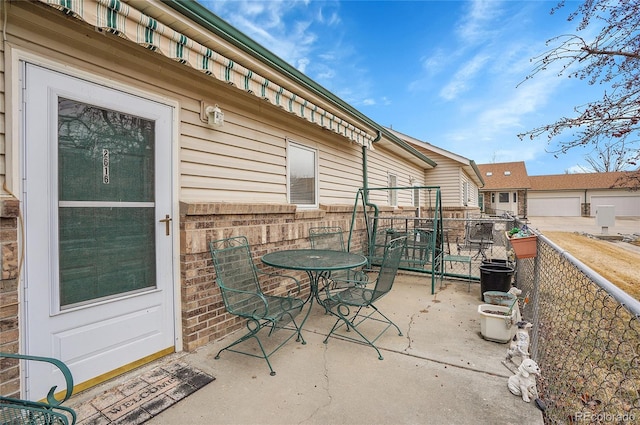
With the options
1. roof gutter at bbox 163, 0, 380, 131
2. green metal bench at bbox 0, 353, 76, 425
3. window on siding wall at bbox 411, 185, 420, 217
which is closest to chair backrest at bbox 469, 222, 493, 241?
roof gutter at bbox 163, 0, 380, 131

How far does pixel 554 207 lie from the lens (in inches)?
1204

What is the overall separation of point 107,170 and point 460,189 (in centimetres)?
1215

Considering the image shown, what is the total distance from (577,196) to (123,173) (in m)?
38.3

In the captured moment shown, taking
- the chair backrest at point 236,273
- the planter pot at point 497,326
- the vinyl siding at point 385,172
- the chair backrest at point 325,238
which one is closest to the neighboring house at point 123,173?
the chair backrest at point 236,273

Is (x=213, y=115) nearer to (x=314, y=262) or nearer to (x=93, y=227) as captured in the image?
(x=93, y=227)

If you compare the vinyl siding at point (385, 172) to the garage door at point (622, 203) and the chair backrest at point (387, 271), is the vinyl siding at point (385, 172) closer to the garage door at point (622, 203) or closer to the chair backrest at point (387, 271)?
the chair backrest at point (387, 271)

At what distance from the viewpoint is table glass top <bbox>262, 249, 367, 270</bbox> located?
283cm

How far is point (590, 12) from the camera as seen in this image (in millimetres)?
3852

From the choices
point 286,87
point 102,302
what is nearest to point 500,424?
point 102,302

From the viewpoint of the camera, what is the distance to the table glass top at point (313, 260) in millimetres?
2828

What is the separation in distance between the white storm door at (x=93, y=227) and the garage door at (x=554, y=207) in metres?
36.3

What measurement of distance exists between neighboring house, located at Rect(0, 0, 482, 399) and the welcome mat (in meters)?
0.21

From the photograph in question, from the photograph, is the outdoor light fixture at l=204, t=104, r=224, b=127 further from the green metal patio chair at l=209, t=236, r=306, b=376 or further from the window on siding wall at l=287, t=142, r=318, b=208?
the window on siding wall at l=287, t=142, r=318, b=208

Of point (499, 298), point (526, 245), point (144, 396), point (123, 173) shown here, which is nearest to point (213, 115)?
point (123, 173)
